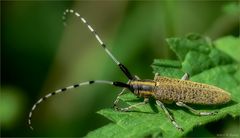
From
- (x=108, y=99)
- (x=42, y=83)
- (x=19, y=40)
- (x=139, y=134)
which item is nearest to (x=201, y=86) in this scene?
(x=139, y=134)

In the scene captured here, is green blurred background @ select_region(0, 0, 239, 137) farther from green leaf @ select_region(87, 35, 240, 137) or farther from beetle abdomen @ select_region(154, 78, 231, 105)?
beetle abdomen @ select_region(154, 78, 231, 105)

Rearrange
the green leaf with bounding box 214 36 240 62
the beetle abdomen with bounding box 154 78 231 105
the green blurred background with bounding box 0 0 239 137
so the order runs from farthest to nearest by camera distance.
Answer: the green blurred background with bounding box 0 0 239 137 < the green leaf with bounding box 214 36 240 62 < the beetle abdomen with bounding box 154 78 231 105

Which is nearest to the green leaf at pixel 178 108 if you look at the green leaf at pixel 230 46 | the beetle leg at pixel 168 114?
the beetle leg at pixel 168 114

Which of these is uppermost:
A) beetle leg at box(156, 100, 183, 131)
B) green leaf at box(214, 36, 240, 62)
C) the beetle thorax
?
the beetle thorax

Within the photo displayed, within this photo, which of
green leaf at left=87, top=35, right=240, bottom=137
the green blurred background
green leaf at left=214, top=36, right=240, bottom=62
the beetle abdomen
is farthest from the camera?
the green blurred background

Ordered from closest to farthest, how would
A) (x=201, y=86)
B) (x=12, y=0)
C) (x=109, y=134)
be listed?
(x=109, y=134) < (x=201, y=86) < (x=12, y=0)

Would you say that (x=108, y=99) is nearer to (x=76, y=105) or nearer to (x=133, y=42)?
(x=76, y=105)

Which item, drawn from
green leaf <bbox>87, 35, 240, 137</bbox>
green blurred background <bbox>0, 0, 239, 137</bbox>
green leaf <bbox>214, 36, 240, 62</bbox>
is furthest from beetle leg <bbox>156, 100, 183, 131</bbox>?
green blurred background <bbox>0, 0, 239, 137</bbox>
